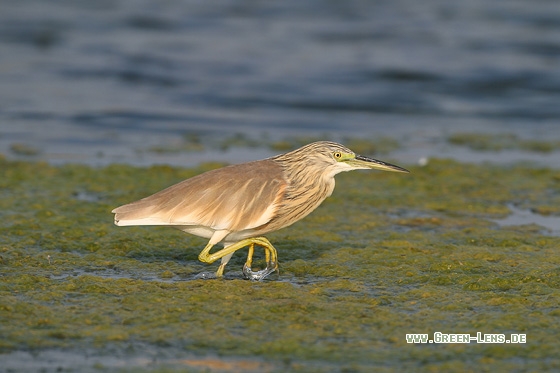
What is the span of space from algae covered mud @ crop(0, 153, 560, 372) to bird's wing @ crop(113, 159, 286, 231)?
0.45m

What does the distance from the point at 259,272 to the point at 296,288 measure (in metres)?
0.40

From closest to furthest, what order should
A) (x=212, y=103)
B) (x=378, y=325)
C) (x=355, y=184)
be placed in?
(x=378, y=325) → (x=355, y=184) → (x=212, y=103)

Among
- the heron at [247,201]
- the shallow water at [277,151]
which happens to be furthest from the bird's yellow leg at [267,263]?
the shallow water at [277,151]

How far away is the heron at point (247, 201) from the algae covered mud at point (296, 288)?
0.34 meters

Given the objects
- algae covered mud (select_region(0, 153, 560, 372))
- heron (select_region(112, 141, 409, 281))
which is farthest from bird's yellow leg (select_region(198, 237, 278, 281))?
algae covered mud (select_region(0, 153, 560, 372))

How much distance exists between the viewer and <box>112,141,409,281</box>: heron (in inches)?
264

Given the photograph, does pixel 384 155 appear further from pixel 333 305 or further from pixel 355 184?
pixel 333 305

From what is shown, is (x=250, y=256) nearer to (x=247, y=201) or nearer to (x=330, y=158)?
(x=247, y=201)

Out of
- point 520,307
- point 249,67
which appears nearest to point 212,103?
point 249,67

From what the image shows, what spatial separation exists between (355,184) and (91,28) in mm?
11883

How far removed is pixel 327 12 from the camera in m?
22.9

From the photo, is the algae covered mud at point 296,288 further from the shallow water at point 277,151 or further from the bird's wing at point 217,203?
the bird's wing at point 217,203

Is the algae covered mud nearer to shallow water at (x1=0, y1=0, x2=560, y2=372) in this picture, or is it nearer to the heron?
shallow water at (x1=0, y1=0, x2=560, y2=372)

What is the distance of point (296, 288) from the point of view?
663 centimetres
